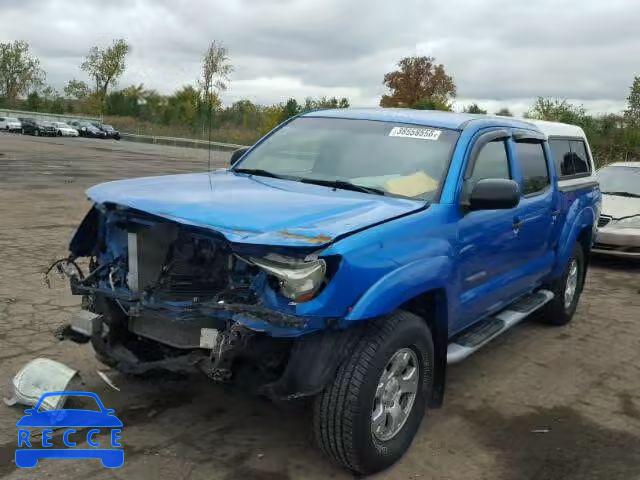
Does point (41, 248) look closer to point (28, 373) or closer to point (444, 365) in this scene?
point (28, 373)

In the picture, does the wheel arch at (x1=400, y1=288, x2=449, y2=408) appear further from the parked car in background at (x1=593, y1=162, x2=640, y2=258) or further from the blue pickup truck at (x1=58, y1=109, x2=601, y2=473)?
the parked car in background at (x1=593, y1=162, x2=640, y2=258)

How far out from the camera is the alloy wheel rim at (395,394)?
133 inches

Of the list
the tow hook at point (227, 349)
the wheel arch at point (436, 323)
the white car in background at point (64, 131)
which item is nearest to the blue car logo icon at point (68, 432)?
the tow hook at point (227, 349)

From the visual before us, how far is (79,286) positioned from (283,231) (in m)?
1.39

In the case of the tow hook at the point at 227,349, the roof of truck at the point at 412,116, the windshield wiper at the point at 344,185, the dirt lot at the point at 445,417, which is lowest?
the dirt lot at the point at 445,417

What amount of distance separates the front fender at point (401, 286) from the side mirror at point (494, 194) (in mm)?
428

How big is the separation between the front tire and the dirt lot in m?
0.19

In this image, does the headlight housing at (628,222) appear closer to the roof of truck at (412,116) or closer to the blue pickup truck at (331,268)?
the roof of truck at (412,116)

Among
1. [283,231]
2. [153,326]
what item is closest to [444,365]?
[283,231]

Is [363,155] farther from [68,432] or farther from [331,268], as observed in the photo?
[68,432]

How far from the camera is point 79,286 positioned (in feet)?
12.1

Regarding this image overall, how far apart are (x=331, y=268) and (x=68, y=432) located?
1.88 m

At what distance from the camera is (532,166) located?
531cm

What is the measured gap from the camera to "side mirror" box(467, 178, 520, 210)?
151 inches
